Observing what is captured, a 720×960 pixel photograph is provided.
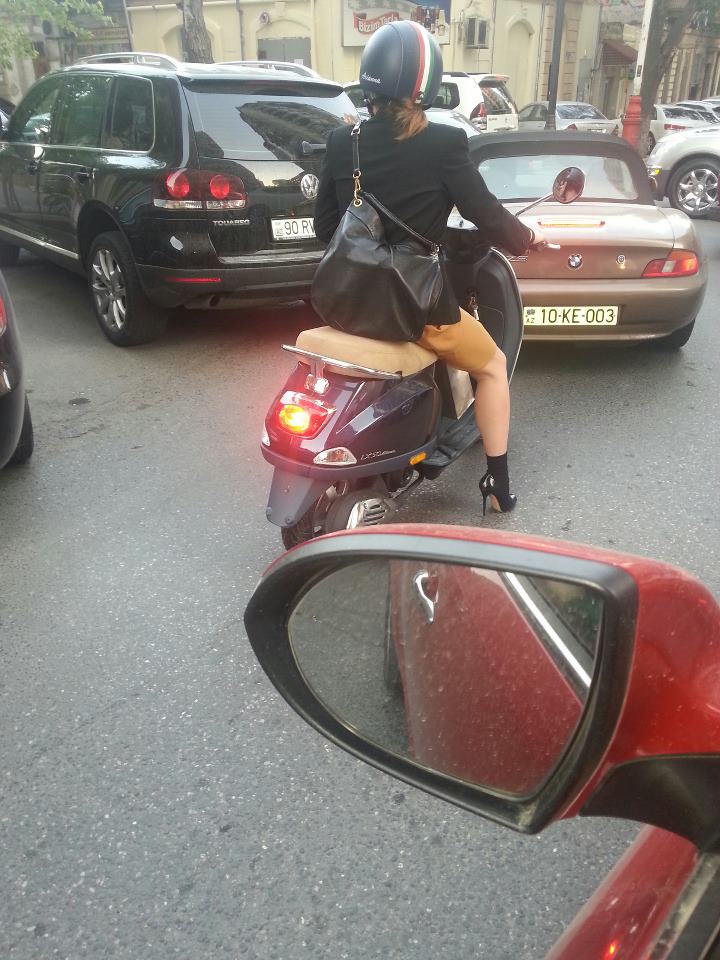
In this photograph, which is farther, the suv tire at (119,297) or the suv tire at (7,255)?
the suv tire at (7,255)

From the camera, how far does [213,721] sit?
8.16 feet

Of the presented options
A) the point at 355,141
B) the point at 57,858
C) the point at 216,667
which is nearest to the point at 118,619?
the point at 216,667

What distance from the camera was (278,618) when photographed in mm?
1086

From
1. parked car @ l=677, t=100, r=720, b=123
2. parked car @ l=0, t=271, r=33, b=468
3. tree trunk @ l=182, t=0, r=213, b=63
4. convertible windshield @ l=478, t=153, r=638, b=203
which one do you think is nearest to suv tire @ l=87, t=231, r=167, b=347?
parked car @ l=0, t=271, r=33, b=468

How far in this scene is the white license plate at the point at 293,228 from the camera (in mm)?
5664

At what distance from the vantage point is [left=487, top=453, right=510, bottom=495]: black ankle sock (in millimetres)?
3551

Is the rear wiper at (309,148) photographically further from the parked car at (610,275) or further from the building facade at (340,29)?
the building facade at (340,29)

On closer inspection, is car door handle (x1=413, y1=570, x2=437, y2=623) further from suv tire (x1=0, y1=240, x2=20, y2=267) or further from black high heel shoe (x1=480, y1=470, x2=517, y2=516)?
suv tire (x1=0, y1=240, x2=20, y2=267)

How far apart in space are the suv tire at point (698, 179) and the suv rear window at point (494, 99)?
24.8ft

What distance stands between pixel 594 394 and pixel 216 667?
334 cm

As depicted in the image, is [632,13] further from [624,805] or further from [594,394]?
[624,805]

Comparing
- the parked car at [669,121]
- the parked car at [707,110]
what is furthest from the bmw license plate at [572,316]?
the parked car at [707,110]

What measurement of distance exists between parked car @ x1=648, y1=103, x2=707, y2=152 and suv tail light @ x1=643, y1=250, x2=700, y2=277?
22431mm

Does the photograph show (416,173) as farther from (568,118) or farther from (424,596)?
(568,118)
